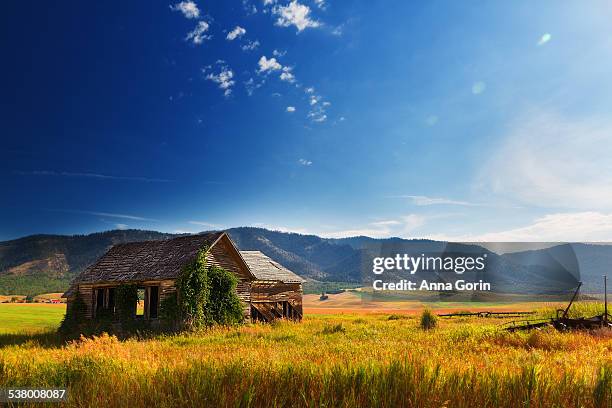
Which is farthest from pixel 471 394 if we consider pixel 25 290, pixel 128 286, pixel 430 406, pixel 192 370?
pixel 25 290

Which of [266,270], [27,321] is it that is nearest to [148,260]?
[266,270]

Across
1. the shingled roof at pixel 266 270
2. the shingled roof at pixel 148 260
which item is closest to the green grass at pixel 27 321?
the shingled roof at pixel 148 260

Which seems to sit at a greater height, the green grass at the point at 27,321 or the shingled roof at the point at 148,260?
the shingled roof at the point at 148,260

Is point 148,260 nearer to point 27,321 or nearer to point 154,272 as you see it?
point 154,272

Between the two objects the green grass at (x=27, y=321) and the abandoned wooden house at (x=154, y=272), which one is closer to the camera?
the abandoned wooden house at (x=154, y=272)

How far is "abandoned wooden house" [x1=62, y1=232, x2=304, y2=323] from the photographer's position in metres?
27.0

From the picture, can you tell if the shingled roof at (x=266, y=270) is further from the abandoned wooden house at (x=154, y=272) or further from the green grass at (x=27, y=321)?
the green grass at (x=27, y=321)

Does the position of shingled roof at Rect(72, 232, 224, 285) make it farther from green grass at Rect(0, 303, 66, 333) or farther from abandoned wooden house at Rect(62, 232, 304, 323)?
green grass at Rect(0, 303, 66, 333)

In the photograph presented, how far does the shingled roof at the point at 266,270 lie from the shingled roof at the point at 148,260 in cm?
766

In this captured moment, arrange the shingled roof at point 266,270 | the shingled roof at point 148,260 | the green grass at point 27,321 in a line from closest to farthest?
the shingled roof at point 148,260
the green grass at point 27,321
the shingled roof at point 266,270

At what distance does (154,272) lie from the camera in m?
27.0

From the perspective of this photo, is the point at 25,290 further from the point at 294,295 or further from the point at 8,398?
the point at 8,398

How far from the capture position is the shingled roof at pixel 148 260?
26938 mm

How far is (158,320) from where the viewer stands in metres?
26.5
